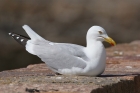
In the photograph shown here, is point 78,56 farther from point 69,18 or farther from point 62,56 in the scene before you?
point 69,18

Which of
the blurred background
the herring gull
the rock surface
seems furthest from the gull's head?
the blurred background

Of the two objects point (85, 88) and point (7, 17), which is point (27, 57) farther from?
point (85, 88)

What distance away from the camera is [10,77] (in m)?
4.96

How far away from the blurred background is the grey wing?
9832 millimetres

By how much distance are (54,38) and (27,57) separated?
100 inches

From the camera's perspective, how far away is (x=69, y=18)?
696 inches

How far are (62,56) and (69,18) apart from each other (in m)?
12.8

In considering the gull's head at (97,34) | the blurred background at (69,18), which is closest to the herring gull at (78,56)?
the gull's head at (97,34)

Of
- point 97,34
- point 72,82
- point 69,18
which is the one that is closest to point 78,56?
point 97,34

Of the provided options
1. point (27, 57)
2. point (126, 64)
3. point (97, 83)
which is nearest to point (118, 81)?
point (97, 83)

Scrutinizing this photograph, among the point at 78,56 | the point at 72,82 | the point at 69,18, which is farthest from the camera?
the point at 69,18

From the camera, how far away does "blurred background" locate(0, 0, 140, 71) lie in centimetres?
1616

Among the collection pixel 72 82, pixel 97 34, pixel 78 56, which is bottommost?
pixel 72 82

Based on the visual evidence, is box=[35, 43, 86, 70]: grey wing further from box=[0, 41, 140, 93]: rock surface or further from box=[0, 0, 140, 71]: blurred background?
box=[0, 0, 140, 71]: blurred background
